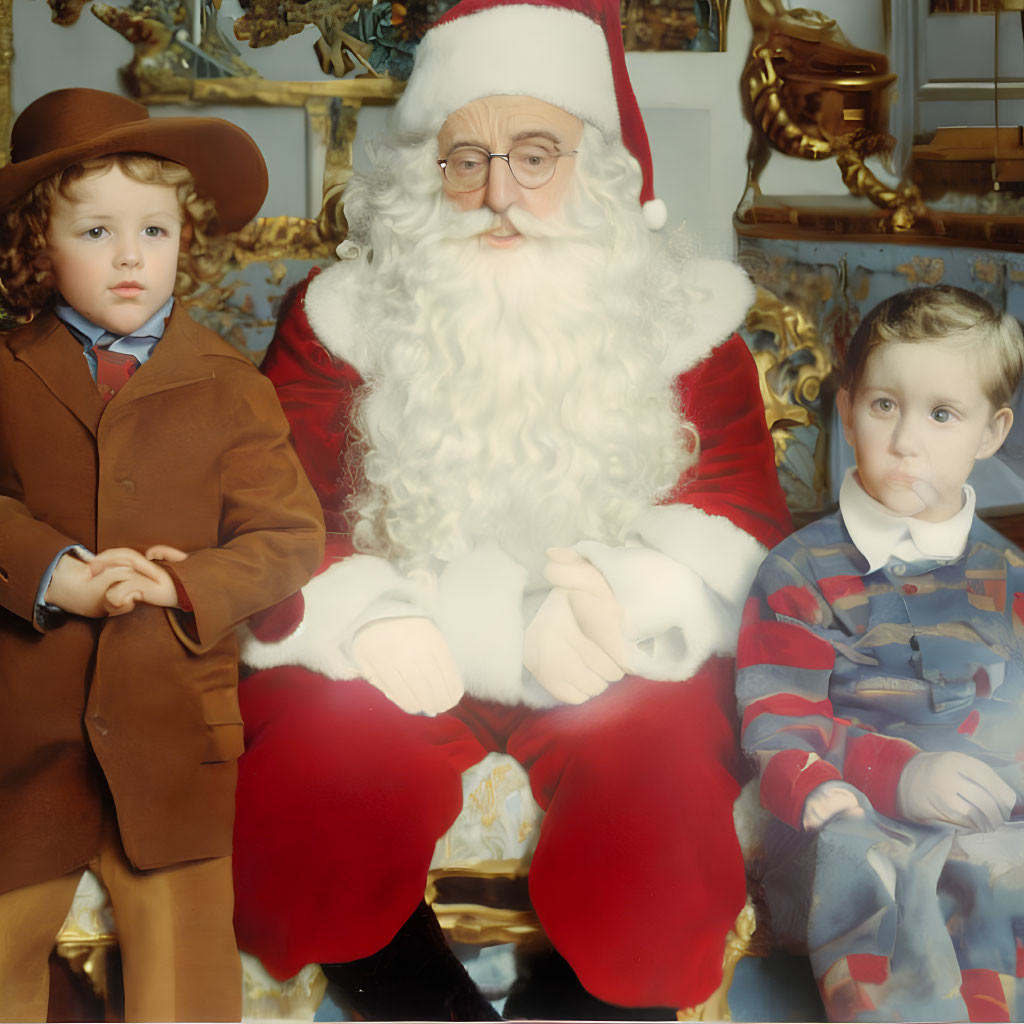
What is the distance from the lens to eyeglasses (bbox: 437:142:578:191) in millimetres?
1960

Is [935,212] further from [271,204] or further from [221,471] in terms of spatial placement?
[221,471]

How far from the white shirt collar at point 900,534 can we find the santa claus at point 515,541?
0.45 ft

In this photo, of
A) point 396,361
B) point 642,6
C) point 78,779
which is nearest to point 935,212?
point 642,6

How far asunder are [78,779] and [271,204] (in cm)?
100

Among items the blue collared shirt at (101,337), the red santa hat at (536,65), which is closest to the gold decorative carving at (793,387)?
the red santa hat at (536,65)

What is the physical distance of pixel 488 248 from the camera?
2004 mm

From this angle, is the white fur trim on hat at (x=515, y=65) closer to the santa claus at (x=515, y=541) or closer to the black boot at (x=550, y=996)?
the santa claus at (x=515, y=541)

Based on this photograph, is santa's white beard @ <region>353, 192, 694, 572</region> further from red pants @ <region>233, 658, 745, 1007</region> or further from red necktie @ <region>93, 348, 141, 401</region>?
red necktie @ <region>93, 348, 141, 401</region>

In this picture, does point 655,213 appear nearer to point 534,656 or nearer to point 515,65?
point 515,65

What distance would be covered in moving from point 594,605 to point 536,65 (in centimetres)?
91

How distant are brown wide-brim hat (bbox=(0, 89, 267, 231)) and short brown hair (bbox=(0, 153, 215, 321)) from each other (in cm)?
1

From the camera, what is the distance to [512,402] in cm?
201

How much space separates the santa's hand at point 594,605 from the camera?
6.21 feet

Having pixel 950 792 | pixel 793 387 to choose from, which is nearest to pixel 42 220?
pixel 793 387
